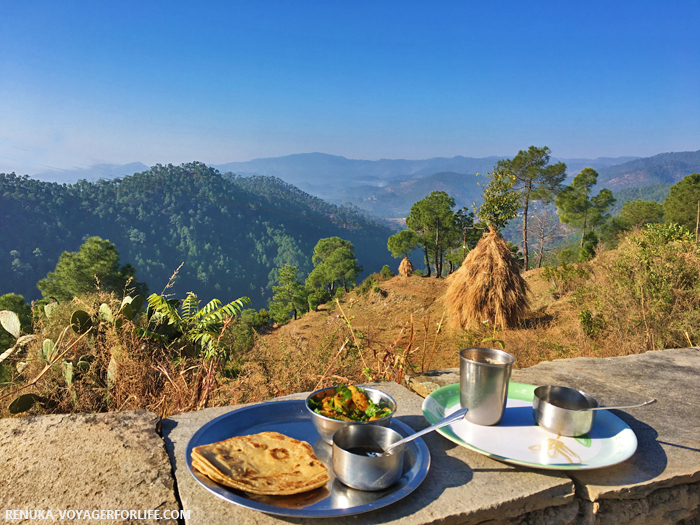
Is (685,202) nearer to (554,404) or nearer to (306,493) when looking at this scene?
(554,404)

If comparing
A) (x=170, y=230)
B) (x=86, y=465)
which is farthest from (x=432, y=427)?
(x=170, y=230)

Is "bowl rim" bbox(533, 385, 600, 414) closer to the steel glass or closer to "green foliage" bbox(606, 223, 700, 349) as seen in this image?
the steel glass

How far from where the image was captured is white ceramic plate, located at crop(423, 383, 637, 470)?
108 centimetres

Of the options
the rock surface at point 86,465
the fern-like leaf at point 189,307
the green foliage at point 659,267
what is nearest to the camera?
the rock surface at point 86,465

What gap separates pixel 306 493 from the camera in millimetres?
949

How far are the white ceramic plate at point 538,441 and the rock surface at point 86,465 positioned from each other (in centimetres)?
81

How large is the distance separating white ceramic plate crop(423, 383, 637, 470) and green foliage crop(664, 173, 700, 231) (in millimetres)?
28755

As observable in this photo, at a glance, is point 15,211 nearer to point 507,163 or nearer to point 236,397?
point 507,163

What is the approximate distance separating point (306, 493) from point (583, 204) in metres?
36.0

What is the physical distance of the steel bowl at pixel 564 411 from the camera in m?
1.17

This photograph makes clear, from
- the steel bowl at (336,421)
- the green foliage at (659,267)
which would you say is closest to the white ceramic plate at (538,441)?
the steel bowl at (336,421)

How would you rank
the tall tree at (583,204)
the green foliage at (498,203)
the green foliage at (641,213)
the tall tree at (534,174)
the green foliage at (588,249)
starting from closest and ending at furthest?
the green foliage at (498,203) < the green foliage at (588,249) < the tall tree at (534,174) < the green foliage at (641,213) < the tall tree at (583,204)

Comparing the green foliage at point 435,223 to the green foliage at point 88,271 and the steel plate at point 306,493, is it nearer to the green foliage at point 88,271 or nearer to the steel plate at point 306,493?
the green foliage at point 88,271

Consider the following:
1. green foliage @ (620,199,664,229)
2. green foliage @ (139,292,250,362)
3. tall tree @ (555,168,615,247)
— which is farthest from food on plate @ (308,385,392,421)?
green foliage @ (620,199,664,229)
